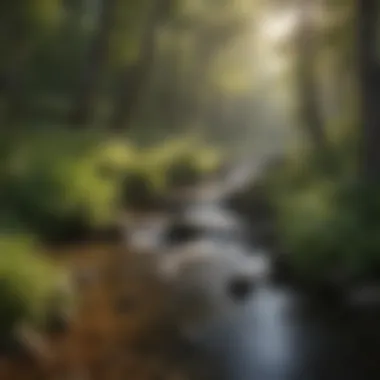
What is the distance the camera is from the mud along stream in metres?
1.50

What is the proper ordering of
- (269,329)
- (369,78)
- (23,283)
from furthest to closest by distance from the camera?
(369,78) → (269,329) → (23,283)

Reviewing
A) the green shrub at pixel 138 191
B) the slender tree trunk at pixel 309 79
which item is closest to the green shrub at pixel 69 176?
the green shrub at pixel 138 191

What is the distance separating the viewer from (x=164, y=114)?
5.22ft

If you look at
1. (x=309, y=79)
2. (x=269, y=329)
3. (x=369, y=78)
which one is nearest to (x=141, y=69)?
(x=309, y=79)

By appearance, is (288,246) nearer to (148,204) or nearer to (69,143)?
(148,204)

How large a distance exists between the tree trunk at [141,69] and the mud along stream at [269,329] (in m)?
Answer: 0.23

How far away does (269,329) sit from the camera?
1.53 m

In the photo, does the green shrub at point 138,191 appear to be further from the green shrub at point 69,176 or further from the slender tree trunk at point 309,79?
the slender tree trunk at point 309,79

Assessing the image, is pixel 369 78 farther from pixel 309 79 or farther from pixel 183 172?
pixel 183 172

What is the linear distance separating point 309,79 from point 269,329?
0.51 metres

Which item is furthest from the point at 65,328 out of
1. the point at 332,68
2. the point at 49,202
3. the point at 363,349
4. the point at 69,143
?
the point at 332,68

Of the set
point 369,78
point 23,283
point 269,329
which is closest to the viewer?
point 23,283

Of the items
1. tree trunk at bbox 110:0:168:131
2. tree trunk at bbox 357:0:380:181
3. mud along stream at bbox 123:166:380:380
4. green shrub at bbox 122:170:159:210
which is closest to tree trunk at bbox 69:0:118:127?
tree trunk at bbox 110:0:168:131

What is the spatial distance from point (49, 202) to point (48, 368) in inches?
12.5
